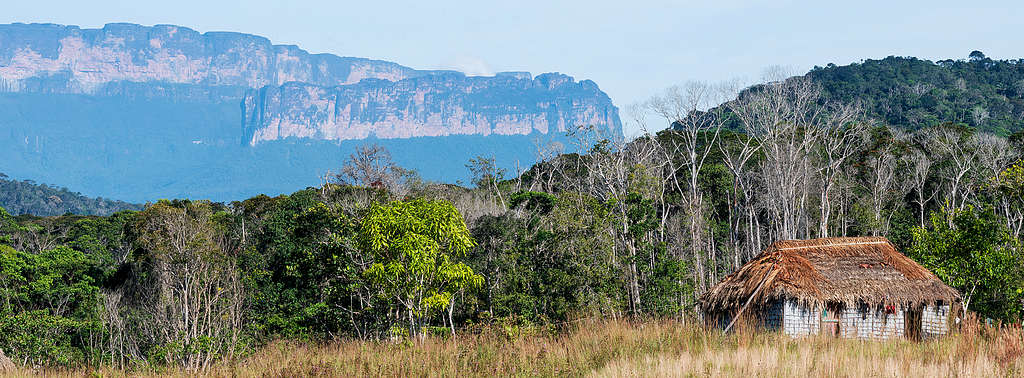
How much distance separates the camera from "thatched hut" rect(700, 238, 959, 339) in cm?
1720

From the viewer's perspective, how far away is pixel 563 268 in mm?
22422

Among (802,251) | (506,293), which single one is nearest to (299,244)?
(506,293)

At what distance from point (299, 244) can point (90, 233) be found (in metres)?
27.7

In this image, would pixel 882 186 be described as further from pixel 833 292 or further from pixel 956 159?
pixel 833 292

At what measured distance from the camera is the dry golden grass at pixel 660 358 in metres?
6.30

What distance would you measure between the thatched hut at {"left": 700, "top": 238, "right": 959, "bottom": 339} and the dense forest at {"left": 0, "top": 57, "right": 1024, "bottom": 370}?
82cm

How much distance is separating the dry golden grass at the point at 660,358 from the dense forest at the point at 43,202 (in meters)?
125

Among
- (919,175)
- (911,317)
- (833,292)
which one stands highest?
(919,175)

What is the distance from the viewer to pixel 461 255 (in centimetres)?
1742

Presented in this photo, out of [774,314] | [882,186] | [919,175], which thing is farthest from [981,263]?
[919,175]

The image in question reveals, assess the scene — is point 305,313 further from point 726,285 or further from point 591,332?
point 591,332

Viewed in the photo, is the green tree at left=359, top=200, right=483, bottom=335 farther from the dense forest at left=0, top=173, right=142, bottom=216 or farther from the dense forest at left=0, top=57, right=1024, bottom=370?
the dense forest at left=0, top=173, right=142, bottom=216

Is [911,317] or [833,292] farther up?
[833,292]

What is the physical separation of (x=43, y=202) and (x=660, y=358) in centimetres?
13963
